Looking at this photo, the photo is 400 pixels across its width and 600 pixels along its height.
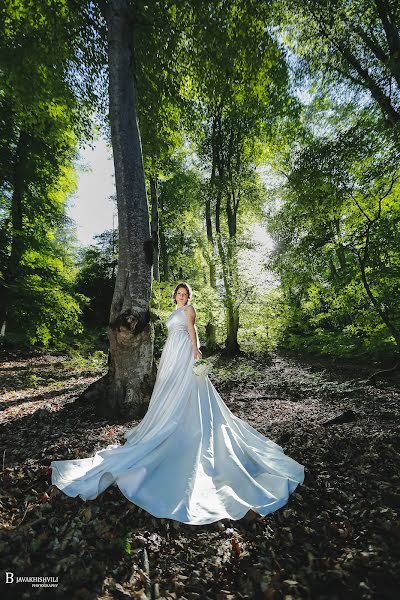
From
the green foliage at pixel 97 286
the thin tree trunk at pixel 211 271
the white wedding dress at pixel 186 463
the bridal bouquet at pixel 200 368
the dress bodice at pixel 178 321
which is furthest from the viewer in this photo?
the green foliage at pixel 97 286

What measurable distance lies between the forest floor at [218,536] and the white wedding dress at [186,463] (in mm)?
130

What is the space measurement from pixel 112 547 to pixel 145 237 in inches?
184

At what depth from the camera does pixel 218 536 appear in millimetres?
2760

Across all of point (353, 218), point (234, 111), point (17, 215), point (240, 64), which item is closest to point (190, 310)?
point (353, 218)

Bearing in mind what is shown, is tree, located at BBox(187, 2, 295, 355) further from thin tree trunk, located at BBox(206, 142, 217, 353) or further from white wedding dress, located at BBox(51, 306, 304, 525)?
white wedding dress, located at BBox(51, 306, 304, 525)

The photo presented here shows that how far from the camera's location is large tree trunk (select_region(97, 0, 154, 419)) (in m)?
5.64

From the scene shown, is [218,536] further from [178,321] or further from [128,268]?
[128,268]

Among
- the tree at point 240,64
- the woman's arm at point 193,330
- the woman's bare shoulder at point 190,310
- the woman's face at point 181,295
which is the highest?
the tree at point 240,64

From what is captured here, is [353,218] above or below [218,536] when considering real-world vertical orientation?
above

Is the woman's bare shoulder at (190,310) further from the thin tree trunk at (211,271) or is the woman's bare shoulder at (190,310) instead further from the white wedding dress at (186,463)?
the thin tree trunk at (211,271)

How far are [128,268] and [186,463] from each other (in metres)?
3.52

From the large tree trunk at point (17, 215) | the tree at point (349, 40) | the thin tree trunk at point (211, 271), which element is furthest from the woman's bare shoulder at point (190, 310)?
the thin tree trunk at point (211, 271)

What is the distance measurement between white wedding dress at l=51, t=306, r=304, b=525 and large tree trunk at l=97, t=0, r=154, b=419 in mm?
1074

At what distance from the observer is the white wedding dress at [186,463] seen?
307 cm
